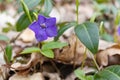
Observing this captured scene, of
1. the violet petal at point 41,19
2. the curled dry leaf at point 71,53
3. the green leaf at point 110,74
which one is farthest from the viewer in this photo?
the curled dry leaf at point 71,53

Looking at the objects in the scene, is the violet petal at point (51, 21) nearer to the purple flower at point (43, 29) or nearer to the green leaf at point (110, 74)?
the purple flower at point (43, 29)

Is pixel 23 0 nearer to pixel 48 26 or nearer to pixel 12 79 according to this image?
pixel 48 26

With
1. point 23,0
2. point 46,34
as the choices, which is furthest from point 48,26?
point 23,0

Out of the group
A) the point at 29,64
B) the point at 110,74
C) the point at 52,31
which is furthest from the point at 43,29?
the point at 110,74

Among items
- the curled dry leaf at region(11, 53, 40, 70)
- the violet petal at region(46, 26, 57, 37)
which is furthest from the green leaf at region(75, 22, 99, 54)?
the curled dry leaf at region(11, 53, 40, 70)

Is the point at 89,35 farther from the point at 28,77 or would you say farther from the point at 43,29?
the point at 28,77

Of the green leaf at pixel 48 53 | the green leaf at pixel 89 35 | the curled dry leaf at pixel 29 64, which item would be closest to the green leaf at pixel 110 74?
the green leaf at pixel 89 35
